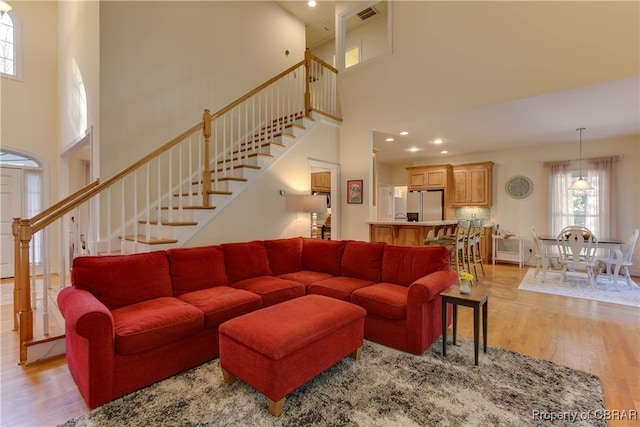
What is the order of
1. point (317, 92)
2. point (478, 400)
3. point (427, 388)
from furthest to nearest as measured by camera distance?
1. point (317, 92)
2. point (427, 388)
3. point (478, 400)

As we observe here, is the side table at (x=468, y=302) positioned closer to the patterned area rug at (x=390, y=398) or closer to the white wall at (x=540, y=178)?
the patterned area rug at (x=390, y=398)

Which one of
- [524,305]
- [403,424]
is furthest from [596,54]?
[403,424]

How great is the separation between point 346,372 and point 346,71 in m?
5.06

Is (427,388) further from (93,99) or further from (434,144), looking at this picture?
(434,144)

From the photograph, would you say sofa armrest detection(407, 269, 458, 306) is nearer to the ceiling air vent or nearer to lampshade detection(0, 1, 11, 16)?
the ceiling air vent

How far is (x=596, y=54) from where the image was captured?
11.2 feet

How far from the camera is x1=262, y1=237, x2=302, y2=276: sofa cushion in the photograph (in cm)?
396

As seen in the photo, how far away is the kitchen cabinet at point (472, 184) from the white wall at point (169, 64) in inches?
217

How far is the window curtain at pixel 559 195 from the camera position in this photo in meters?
6.65

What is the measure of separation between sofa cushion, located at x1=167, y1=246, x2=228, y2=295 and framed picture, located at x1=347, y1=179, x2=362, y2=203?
122 inches

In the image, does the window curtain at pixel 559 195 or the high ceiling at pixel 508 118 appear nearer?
the high ceiling at pixel 508 118

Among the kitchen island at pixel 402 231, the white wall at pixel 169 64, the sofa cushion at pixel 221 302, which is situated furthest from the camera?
the kitchen island at pixel 402 231

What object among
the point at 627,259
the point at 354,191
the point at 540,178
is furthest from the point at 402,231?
the point at 540,178

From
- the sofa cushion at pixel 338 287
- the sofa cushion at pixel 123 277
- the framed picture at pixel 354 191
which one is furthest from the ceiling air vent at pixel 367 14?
the sofa cushion at pixel 123 277
